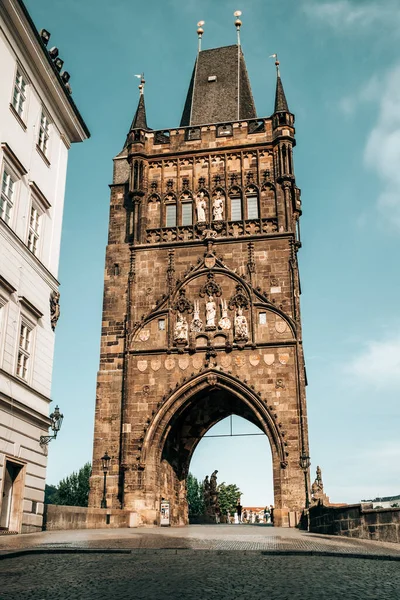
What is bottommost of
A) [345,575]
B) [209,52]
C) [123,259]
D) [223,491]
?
[345,575]

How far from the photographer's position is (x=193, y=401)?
26.7m

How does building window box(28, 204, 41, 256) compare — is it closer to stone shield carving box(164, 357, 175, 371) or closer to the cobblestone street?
the cobblestone street

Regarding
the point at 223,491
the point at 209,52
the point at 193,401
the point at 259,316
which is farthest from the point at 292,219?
the point at 223,491

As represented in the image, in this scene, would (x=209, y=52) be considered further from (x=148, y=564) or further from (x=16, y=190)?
(x=148, y=564)

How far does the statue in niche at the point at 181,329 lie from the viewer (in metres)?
26.7

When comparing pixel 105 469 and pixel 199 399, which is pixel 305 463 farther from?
pixel 105 469

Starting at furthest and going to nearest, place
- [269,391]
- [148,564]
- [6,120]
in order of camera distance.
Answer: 1. [269,391]
2. [6,120]
3. [148,564]

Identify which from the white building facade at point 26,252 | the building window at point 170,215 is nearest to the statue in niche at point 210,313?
the building window at point 170,215

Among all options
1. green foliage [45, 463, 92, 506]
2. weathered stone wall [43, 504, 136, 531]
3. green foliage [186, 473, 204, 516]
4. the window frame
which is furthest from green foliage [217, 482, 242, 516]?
the window frame

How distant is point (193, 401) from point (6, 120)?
14.7 m

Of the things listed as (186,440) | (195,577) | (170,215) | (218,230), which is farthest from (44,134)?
(186,440)

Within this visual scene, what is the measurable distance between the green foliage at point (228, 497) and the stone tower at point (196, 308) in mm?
45179

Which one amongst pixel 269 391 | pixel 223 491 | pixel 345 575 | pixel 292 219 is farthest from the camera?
pixel 223 491

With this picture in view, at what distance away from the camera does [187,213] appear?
2923 centimetres
